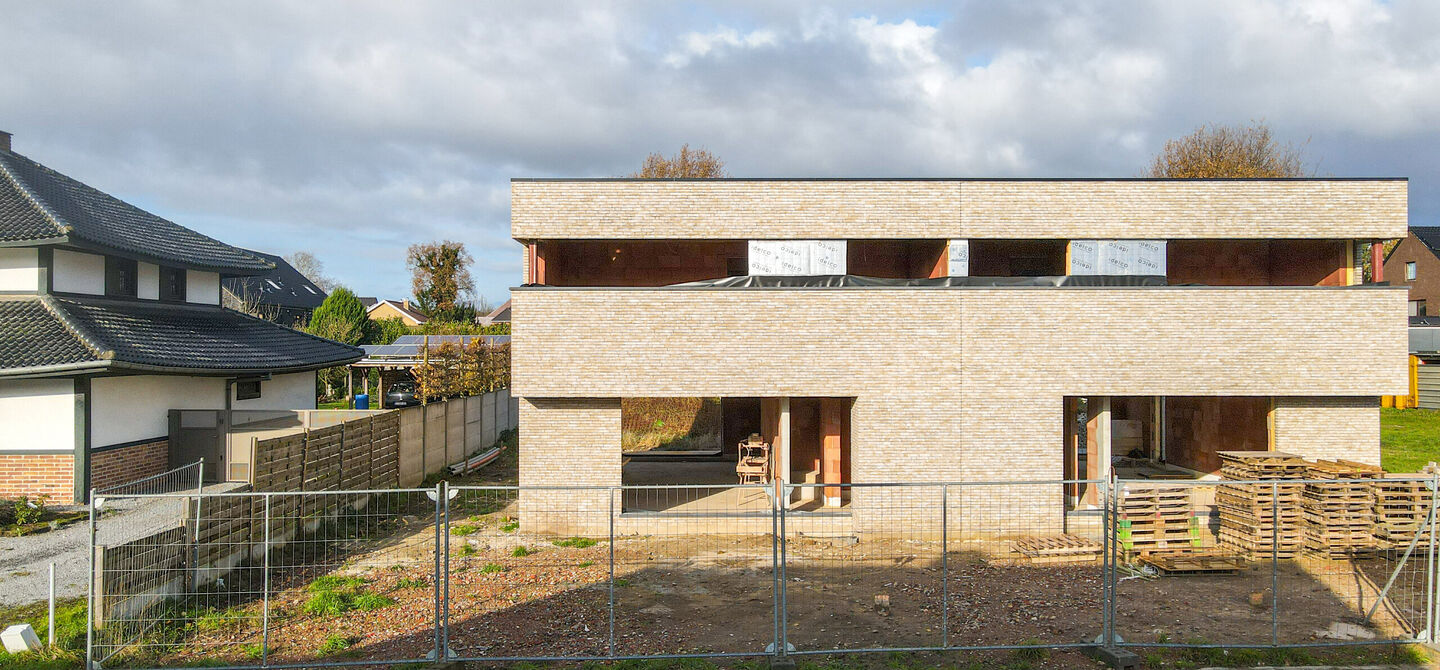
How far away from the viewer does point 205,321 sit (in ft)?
61.9

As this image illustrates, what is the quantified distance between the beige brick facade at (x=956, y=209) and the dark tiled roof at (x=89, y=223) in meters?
9.48

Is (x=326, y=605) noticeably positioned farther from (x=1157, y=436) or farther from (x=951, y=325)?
(x=1157, y=436)

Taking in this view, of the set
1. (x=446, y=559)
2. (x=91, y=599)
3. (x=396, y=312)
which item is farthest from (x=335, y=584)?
(x=396, y=312)

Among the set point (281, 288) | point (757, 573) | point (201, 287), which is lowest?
point (757, 573)

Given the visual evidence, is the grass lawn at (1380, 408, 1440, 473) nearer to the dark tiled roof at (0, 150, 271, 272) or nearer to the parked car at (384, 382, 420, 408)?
the dark tiled roof at (0, 150, 271, 272)

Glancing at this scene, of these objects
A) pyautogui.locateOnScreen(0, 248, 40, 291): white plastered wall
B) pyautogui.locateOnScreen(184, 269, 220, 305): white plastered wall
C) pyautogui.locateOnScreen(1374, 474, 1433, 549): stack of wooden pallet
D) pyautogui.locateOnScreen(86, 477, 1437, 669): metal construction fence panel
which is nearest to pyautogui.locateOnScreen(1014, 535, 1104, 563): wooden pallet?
pyautogui.locateOnScreen(86, 477, 1437, 669): metal construction fence panel

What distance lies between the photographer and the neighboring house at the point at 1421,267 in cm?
4266

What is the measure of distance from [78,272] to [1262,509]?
877 inches

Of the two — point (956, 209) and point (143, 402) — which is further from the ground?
point (956, 209)

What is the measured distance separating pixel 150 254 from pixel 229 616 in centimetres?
1182

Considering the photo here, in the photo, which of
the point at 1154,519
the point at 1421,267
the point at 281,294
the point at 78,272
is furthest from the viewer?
the point at 281,294

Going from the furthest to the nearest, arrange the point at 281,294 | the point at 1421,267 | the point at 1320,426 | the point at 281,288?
A: the point at 281,288 < the point at 281,294 < the point at 1421,267 < the point at 1320,426

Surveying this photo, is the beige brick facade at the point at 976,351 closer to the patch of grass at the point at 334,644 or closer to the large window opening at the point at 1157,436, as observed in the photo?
the large window opening at the point at 1157,436

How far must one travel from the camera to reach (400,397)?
3188 centimetres
